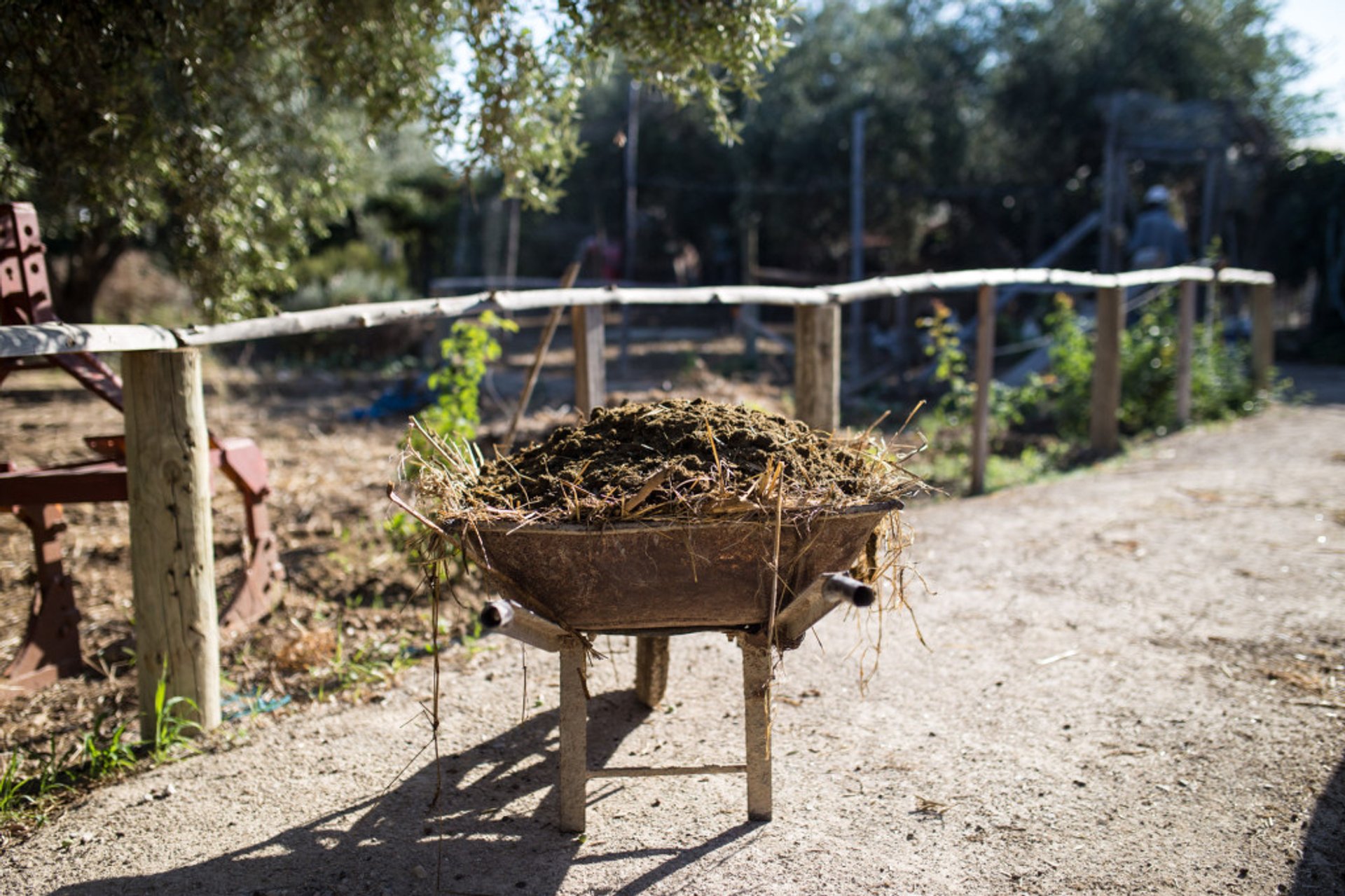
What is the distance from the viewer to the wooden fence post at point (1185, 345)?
27.7 feet

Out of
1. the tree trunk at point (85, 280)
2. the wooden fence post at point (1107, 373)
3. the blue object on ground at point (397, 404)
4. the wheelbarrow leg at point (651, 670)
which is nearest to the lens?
the wheelbarrow leg at point (651, 670)

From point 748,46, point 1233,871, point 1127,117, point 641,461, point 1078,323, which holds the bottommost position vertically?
point 1233,871

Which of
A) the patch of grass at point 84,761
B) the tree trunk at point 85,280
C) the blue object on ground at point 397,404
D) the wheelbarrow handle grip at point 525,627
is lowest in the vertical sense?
the patch of grass at point 84,761

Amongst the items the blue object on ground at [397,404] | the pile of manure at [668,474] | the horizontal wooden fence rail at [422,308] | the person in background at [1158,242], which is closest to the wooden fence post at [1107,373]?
the horizontal wooden fence rail at [422,308]

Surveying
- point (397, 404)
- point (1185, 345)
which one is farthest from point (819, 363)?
point (397, 404)

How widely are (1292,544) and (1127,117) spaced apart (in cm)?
989

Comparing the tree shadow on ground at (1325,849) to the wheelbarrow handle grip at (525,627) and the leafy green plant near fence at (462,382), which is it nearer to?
the wheelbarrow handle grip at (525,627)

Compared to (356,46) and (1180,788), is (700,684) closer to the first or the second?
(1180,788)

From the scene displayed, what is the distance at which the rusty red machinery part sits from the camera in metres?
3.50

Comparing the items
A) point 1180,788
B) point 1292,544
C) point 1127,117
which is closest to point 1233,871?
point 1180,788

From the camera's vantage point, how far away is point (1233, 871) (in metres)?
2.52

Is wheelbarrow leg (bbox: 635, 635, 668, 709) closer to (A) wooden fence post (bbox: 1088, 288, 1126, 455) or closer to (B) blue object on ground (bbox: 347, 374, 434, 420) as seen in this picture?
(A) wooden fence post (bbox: 1088, 288, 1126, 455)

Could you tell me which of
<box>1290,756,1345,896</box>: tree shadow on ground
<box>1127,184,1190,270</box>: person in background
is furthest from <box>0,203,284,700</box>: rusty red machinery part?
<box>1127,184,1190,270</box>: person in background

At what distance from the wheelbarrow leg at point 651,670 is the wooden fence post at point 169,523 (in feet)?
4.55
